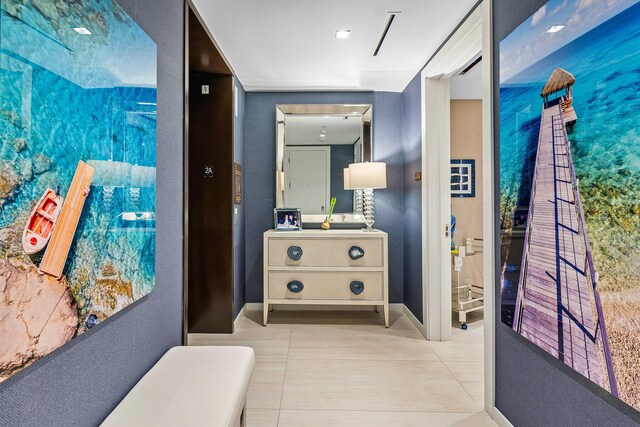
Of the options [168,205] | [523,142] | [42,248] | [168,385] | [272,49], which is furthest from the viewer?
[272,49]

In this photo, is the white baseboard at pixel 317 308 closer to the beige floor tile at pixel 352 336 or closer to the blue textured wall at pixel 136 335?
the beige floor tile at pixel 352 336

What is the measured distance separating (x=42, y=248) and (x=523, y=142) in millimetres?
1825

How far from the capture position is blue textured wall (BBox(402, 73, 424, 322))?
131 inches

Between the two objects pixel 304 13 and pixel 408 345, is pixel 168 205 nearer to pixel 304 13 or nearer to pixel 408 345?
pixel 304 13

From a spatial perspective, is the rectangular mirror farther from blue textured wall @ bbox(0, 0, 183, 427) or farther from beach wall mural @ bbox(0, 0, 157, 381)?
beach wall mural @ bbox(0, 0, 157, 381)

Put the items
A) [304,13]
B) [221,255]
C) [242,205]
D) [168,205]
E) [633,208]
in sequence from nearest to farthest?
[633,208], [168,205], [304,13], [221,255], [242,205]

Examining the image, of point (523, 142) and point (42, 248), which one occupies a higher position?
point (523, 142)

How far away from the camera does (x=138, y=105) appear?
4.61 feet

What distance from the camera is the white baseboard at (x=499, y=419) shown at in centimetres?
179

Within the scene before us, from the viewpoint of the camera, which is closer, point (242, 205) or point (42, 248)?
point (42, 248)

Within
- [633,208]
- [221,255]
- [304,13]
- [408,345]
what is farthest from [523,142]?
[221,255]

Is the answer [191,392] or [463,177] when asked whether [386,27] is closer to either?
[463,177]

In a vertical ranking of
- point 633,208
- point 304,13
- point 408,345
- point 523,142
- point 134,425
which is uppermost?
point 304,13

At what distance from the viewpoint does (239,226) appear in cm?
361
